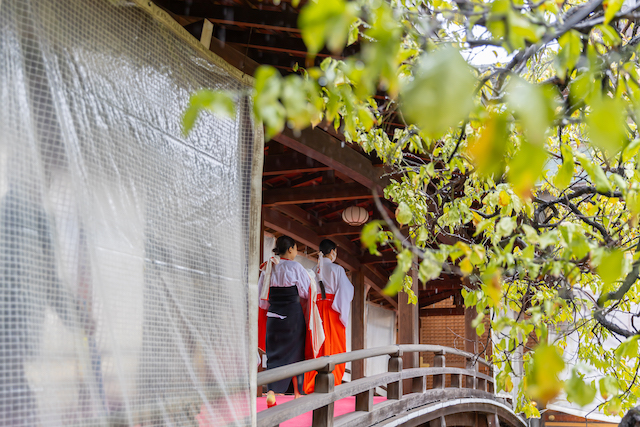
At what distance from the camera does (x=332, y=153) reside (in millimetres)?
5074

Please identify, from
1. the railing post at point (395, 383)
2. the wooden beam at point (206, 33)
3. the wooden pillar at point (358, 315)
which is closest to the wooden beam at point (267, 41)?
the wooden beam at point (206, 33)

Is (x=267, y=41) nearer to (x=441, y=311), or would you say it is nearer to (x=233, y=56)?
(x=233, y=56)

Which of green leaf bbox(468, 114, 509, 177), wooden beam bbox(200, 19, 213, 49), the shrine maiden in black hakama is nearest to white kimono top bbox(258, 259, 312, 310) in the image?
→ the shrine maiden in black hakama

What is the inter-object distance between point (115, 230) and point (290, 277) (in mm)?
3034

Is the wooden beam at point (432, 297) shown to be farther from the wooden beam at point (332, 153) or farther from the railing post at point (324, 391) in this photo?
the railing post at point (324, 391)

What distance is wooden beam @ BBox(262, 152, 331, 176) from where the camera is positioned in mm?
6234

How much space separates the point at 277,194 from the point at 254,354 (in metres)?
4.61

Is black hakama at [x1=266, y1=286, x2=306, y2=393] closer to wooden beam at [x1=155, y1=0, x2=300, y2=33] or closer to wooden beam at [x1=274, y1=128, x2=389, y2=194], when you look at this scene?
wooden beam at [x1=274, y1=128, x2=389, y2=194]

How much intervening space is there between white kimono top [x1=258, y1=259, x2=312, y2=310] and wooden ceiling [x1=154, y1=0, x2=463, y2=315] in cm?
92

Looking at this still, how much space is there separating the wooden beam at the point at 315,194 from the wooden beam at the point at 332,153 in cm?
72

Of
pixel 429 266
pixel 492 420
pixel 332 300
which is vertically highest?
pixel 429 266

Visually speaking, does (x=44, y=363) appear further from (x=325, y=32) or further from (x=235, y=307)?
(x=325, y=32)

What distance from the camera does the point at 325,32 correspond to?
0.85 metres

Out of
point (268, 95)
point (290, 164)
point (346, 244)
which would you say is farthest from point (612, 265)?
point (346, 244)
